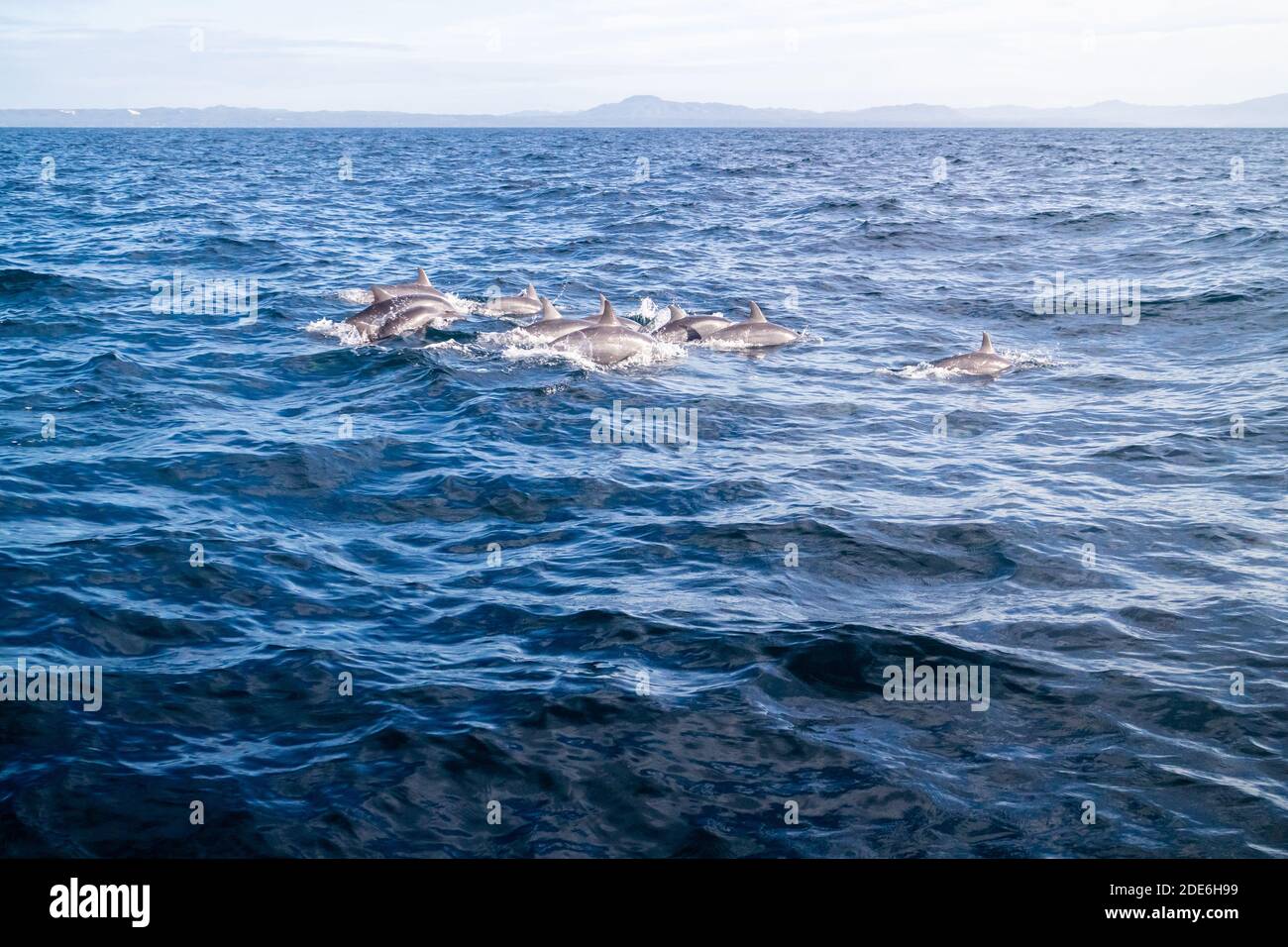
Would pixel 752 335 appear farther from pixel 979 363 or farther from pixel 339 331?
pixel 339 331

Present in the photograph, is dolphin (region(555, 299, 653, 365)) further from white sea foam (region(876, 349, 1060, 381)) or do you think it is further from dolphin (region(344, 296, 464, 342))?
white sea foam (region(876, 349, 1060, 381))

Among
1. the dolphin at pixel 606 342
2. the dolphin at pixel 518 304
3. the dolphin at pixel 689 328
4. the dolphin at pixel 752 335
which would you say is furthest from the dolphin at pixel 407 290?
the dolphin at pixel 752 335

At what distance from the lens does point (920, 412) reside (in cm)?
1905

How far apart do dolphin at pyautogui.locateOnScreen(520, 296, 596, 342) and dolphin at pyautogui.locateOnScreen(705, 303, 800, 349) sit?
303 cm

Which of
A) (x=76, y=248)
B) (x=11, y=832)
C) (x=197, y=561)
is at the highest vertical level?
(x=76, y=248)

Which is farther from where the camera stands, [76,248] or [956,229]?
[956,229]

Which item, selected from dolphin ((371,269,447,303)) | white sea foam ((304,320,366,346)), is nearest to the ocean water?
white sea foam ((304,320,366,346))

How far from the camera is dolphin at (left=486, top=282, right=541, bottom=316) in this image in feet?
85.4

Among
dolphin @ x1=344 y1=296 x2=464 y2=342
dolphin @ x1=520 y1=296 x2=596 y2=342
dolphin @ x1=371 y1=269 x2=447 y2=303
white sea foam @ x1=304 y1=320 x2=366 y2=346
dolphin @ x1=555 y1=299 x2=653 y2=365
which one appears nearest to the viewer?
dolphin @ x1=555 y1=299 x2=653 y2=365

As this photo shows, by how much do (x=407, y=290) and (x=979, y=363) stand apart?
43.4 feet

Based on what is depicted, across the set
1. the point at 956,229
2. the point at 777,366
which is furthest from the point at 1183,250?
the point at 777,366

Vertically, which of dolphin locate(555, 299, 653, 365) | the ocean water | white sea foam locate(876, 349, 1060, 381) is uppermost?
dolphin locate(555, 299, 653, 365)

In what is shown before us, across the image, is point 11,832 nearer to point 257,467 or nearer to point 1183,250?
point 257,467
